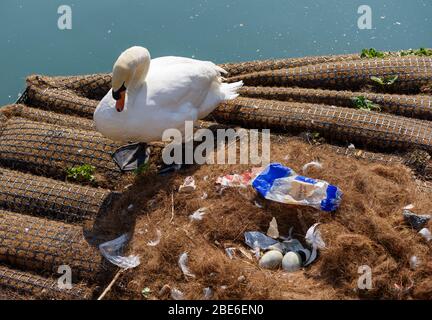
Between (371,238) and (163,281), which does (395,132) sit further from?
(163,281)

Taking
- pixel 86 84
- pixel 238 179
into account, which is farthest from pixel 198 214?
pixel 86 84

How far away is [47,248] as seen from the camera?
5.89m

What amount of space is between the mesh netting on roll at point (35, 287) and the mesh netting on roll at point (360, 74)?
378cm

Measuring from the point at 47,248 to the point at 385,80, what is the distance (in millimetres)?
4442

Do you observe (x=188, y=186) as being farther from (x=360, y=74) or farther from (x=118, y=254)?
(x=360, y=74)

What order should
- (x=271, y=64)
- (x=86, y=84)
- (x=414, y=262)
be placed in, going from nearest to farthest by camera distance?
(x=414, y=262)
(x=86, y=84)
(x=271, y=64)

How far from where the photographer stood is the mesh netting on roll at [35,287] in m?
5.57

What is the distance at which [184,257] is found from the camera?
5332 millimetres

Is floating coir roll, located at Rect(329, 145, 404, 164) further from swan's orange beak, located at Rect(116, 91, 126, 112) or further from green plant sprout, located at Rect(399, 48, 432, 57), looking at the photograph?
green plant sprout, located at Rect(399, 48, 432, 57)

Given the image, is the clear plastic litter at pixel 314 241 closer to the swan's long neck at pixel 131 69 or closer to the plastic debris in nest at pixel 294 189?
the plastic debris in nest at pixel 294 189

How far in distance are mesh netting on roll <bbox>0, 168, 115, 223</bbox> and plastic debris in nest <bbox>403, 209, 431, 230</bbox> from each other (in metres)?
2.91

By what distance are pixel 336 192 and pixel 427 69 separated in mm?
2945

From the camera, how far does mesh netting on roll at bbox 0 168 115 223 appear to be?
6.27 meters

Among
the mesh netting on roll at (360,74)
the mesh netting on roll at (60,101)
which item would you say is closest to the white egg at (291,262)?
the mesh netting on roll at (360,74)
